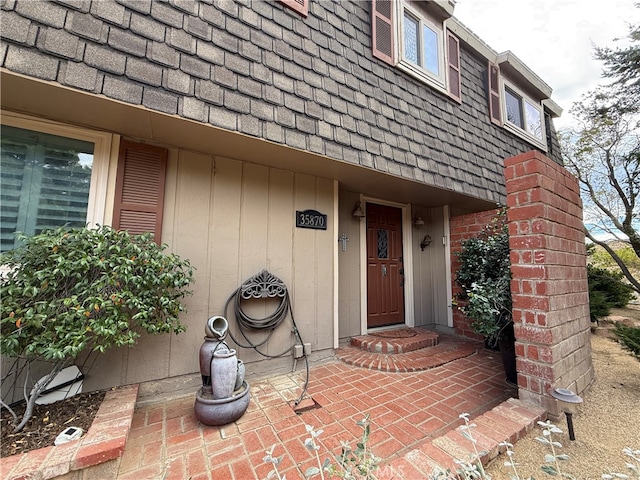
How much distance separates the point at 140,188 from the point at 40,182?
0.59 metres

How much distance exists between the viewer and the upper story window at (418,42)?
10.5 feet

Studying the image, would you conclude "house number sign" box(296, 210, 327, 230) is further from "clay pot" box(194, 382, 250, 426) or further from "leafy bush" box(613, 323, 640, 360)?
"leafy bush" box(613, 323, 640, 360)

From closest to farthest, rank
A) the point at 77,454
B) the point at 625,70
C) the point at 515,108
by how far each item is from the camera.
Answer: the point at 77,454 < the point at 625,70 < the point at 515,108

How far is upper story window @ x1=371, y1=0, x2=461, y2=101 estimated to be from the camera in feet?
10.5

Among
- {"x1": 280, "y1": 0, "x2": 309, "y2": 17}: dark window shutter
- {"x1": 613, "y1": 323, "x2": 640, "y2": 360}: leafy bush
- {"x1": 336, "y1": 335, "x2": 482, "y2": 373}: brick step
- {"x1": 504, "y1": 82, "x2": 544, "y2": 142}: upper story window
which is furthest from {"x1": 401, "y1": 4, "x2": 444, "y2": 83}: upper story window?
{"x1": 336, "y1": 335, "x2": 482, "y2": 373}: brick step

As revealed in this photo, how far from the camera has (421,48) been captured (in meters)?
3.74

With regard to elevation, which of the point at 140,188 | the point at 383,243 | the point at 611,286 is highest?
the point at 140,188

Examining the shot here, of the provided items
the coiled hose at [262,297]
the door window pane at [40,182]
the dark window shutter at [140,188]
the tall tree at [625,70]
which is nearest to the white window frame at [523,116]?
the tall tree at [625,70]

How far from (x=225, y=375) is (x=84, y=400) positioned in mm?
976

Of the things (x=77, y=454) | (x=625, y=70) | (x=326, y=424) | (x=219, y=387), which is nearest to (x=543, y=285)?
(x=326, y=424)

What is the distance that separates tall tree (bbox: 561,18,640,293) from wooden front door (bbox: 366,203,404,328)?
416cm

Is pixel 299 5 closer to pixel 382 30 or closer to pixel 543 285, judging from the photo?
pixel 382 30

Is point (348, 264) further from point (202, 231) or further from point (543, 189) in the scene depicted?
point (543, 189)

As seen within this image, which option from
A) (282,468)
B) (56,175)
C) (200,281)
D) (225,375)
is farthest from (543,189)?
(56,175)
